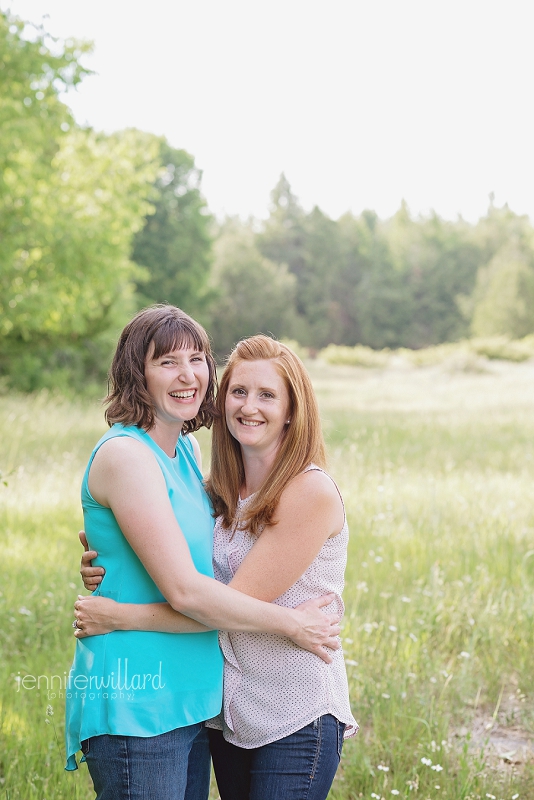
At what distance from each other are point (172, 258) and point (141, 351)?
126ft

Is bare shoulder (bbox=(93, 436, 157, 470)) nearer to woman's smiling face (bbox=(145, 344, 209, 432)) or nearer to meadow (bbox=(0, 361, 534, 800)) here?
woman's smiling face (bbox=(145, 344, 209, 432))

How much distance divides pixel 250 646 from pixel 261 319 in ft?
190

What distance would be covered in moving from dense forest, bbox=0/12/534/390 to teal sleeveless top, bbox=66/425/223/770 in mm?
672

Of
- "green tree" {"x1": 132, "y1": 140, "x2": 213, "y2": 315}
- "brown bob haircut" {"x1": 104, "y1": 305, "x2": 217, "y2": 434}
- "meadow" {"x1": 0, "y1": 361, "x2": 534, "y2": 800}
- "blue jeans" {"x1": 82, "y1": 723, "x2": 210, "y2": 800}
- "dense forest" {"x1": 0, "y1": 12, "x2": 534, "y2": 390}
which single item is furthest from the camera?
"green tree" {"x1": 132, "y1": 140, "x2": 213, "y2": 315}

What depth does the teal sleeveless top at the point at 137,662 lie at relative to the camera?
6.91 feet

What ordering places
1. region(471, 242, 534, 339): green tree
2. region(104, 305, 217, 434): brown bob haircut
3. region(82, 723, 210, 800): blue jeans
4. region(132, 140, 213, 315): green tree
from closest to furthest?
region(82, 723, 210, 800): blue jeans < region(104, 305, 217, 434): brown bob haircut < region(132, 140, 213, 315): green tree < region(471, 242, 534, 339): green tree

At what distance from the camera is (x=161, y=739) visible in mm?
2145

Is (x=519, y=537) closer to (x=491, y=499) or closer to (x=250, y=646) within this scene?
(x=491, y=499)

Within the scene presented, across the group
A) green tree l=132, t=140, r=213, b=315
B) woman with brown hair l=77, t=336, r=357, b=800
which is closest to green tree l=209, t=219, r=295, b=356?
green tree l=132, t=140, r=213, b=315

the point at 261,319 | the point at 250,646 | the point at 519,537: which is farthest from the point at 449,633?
the point at 261,319

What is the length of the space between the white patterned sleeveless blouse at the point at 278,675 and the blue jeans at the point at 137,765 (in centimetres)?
22

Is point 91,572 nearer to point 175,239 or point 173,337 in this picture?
point 173,337

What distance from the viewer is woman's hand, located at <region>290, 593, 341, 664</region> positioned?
227cm

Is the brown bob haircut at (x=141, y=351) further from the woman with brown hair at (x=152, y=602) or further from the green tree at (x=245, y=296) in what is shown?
the green tree at (x=245, y=296)
